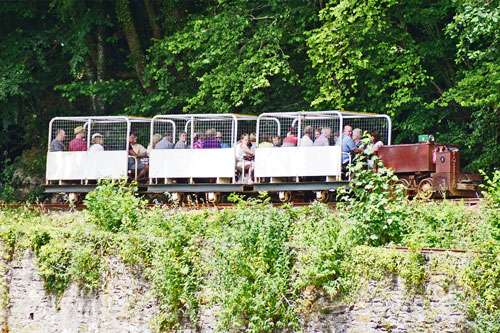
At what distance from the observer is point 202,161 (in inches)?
963

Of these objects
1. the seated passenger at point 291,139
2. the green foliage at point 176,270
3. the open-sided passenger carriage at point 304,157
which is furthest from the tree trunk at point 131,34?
the green foliage at point 176,270

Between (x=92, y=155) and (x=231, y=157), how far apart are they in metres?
3.89

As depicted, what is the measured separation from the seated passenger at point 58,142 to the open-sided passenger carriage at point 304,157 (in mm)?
5573

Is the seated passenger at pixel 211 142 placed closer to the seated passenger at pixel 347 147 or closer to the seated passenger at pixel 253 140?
the seated passenger at pixel 253 140

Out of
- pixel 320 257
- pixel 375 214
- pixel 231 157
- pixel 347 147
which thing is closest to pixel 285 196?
pixel 231 157

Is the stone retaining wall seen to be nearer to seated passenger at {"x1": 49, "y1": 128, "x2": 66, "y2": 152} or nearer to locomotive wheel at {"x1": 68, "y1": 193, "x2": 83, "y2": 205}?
locomotive wheel at {"x1": 68, "y1": 193, "x2": 83, "y2": 205}

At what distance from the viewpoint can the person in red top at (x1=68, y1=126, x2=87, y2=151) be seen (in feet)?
84.5

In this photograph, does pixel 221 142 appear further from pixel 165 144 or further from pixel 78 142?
pixel 78 142

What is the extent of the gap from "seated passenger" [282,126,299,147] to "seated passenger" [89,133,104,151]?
507cm

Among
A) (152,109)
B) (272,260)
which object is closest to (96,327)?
(272,260)

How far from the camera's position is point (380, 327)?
45.1 feet

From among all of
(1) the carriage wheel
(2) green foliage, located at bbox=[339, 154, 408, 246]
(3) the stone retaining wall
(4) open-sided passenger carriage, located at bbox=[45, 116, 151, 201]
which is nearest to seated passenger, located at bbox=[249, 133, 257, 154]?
(4) open-sided passenger carriage, located at bbox=[45, 116, 151, 201]

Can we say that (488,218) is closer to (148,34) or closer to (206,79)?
(206,79)

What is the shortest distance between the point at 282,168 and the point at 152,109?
322 inches
